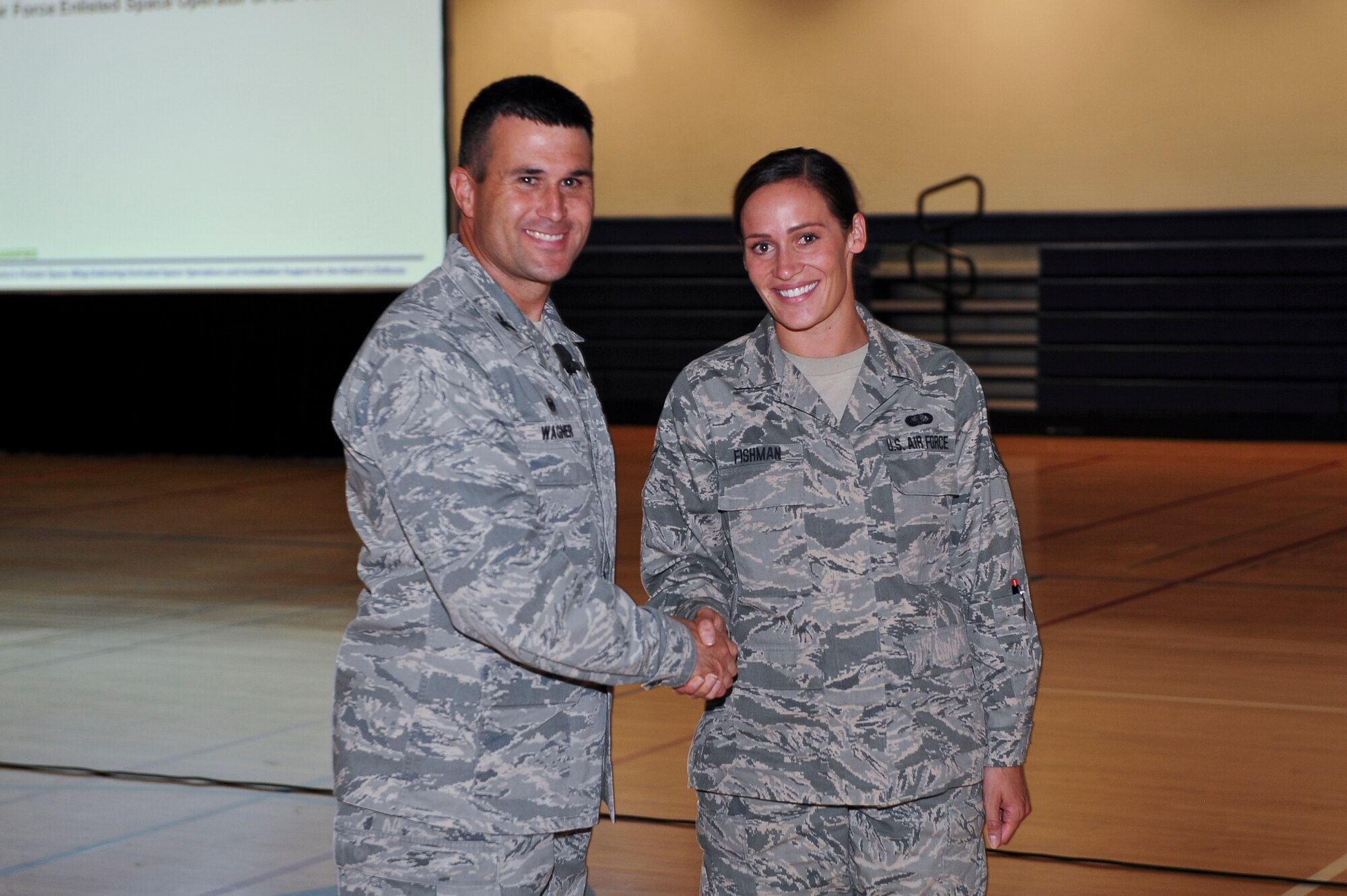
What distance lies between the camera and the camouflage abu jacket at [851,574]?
6.75 feet

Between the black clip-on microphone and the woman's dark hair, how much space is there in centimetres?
34

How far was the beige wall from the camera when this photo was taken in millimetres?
10492

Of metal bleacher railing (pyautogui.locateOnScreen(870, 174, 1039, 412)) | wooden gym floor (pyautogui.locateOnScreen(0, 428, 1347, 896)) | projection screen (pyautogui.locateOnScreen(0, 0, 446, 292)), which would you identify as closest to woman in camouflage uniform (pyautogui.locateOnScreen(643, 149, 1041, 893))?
wooden gym floor (pyautogui.locateOnScreen(0, 428, 1347, 896))

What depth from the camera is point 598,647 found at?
1719 millimetres

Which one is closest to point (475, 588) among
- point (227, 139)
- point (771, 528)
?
point (771, 528)

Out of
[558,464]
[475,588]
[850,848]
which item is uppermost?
[558,464]

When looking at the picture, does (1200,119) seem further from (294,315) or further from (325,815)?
(325,815)

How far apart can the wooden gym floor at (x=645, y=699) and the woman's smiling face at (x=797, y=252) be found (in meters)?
1.32

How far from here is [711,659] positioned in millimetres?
1911

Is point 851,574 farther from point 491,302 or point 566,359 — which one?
point 491,302

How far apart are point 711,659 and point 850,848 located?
0.33 metres

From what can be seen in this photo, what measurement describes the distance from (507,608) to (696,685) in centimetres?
28

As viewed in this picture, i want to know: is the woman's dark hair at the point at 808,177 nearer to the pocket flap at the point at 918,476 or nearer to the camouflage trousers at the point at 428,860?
the pocket flap at the point at 918,476

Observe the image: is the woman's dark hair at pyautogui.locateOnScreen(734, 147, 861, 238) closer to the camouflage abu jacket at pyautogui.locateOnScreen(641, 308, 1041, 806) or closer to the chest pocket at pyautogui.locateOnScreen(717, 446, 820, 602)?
the camouflage abu jacket at pyautogui.locateOnScreen(641, 308, 1041, 806)
